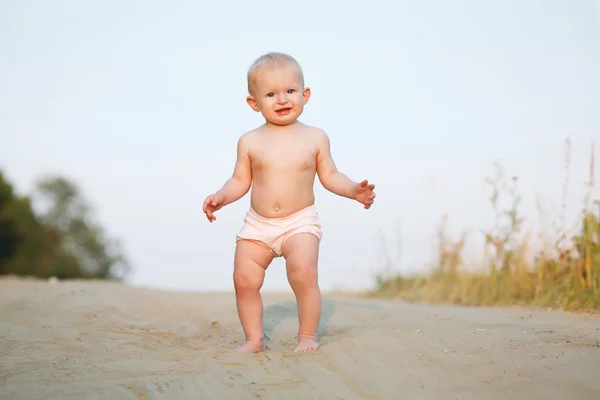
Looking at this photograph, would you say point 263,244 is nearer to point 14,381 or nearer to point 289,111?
point 289,111

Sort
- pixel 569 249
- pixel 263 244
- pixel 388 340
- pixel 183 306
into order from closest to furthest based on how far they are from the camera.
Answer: pixel 388 340 < pixel 263 244 < pixel 183 306 < pixel 569 249

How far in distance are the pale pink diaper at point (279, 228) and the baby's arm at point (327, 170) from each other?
0.19 m

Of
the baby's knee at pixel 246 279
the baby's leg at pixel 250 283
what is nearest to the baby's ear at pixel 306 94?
the baby's leg at pixel 250 283

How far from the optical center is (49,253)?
29203mm

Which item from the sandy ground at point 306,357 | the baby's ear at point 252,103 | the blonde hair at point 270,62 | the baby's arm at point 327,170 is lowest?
the sandy ground at point 306,357

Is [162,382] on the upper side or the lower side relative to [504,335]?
lower

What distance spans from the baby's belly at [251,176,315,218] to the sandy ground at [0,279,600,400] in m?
0.81

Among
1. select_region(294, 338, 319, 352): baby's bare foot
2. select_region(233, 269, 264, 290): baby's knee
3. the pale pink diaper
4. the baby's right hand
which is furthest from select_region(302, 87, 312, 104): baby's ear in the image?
select_region(294, 338, 319, 352): baby's bare foot

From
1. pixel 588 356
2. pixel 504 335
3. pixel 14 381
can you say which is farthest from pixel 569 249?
pixel 14 381

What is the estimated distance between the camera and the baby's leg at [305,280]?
396 centimetres

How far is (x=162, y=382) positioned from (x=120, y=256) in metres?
30.6

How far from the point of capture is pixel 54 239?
30.5 meters

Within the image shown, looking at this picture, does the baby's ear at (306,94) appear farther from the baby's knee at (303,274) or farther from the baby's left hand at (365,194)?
the baby's knee at (303,274)

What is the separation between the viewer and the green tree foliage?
26.7 meters
